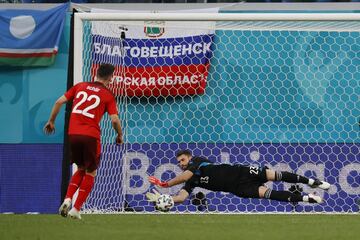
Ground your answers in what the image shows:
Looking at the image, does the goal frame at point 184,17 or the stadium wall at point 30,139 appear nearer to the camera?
the goal frame at point 184,17

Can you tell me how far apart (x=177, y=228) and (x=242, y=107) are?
4.83 m

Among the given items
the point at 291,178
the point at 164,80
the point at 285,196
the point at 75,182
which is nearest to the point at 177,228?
the point at 75,182

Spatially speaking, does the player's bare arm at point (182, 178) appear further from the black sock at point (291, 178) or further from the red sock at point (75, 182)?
the red sock at point (75, 182)

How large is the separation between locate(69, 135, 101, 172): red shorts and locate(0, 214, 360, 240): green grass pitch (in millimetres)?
555

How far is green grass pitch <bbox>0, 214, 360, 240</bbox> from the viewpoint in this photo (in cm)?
641

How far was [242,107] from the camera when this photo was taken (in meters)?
11.8

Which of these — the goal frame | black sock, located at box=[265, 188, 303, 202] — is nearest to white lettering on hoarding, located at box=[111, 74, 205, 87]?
the goal frame

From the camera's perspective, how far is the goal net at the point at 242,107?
11688 mm

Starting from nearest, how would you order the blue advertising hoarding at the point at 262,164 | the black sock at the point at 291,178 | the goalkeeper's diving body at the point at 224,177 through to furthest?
1. the black sock at the point at 291,178
2. the goalkeeper's diving body at the point at 224,177
3. the blue advertising hoarding at the point at 262,164

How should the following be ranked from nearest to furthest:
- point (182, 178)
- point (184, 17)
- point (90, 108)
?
point (90, 108)
point (184, 17)
point (182, 178)

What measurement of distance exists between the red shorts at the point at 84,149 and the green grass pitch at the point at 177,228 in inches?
21.9

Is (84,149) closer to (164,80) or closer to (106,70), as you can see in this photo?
(106,70)

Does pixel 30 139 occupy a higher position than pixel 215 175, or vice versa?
pixel 30 139

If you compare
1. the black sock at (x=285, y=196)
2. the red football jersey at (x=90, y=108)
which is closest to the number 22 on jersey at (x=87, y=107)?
the red football jersey at (x=90, y=108)
